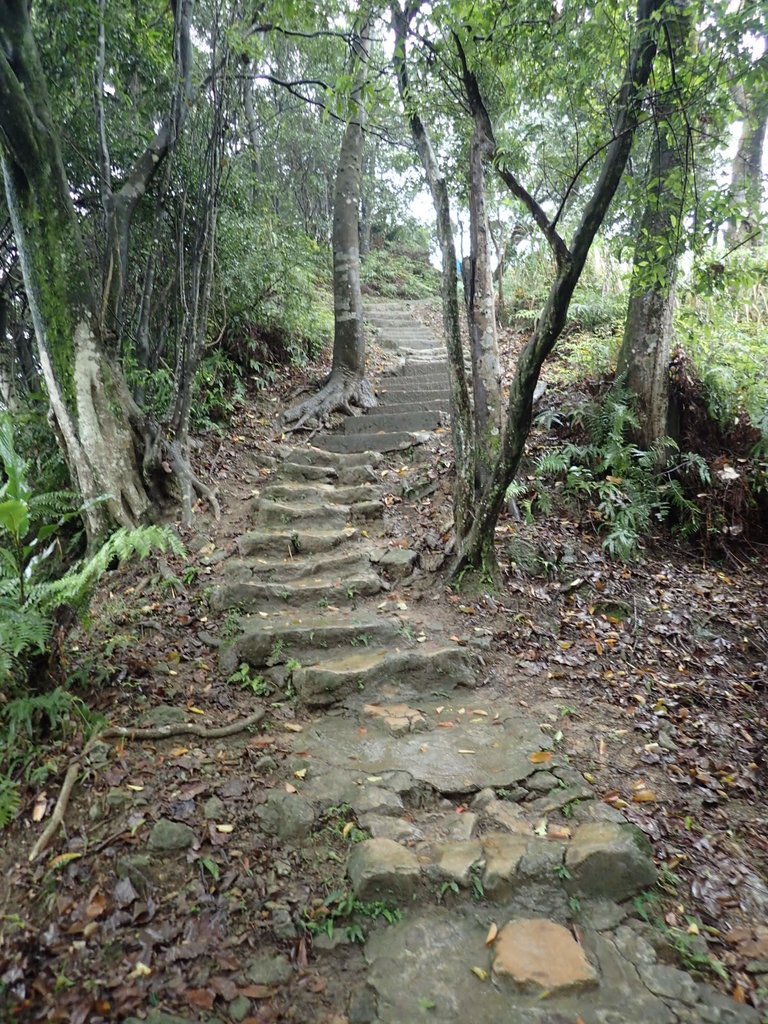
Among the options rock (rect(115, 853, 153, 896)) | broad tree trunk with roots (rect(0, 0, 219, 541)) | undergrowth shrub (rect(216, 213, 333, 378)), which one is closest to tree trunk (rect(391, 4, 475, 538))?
broad tree trunk with roots (rect(0, 0, 219, 541))

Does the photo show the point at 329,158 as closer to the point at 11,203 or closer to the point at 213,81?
the point at 213,81

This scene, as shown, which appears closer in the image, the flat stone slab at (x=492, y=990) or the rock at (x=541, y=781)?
the flat stone slab at (x=492, y=990)

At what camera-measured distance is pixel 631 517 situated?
6.32 metres

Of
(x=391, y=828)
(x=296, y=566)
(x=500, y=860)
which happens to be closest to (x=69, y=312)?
(x=296, y=566)

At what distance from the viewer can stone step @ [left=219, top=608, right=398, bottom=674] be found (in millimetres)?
4441

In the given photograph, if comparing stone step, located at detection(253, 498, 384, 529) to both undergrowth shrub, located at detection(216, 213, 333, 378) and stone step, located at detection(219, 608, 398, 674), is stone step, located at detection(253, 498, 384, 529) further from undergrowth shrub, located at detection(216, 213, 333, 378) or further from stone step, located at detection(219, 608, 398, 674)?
undergrowth shrub, located at detection(216, 213, 333, 378)

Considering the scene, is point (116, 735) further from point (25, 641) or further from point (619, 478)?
point (619, 478)

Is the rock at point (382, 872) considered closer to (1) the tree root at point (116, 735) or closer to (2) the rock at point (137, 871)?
(2) the rock at point (137, 871)

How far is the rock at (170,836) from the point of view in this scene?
2.73 metres

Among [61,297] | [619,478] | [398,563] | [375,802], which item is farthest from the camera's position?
[619,478]

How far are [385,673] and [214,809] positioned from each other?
169 centimetres

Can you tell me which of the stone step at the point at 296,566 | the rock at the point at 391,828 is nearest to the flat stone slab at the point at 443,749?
the rock at the point at 391,828

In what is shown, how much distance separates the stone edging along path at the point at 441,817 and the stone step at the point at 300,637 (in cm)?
2

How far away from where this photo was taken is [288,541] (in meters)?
6.03
